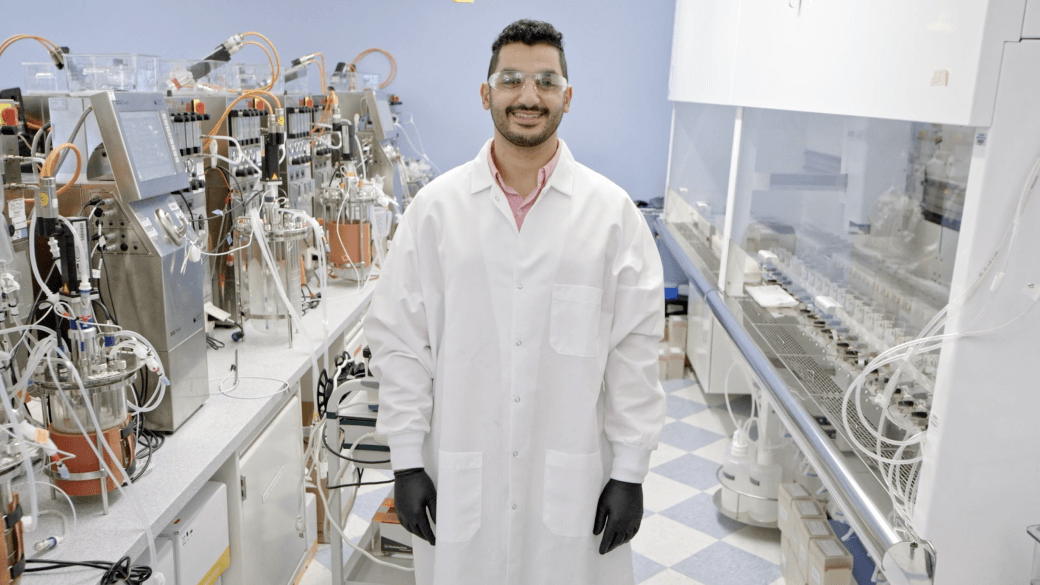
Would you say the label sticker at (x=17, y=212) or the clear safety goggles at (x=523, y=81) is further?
the label sticker at (x=17, y=212)

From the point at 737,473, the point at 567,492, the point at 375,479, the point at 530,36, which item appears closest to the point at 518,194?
the point at 530,36

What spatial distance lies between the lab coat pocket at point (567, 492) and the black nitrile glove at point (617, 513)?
0.04 meters

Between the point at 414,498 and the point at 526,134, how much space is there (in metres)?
0.78

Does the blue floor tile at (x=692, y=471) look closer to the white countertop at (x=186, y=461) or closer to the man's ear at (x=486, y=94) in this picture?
the white countertop at (x=186, y=461)

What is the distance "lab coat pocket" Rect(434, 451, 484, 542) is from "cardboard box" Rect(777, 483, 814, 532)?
1.54 metres

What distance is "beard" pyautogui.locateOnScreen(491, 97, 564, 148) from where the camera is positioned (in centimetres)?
166

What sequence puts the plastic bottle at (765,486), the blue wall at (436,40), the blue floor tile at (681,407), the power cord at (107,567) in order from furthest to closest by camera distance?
the blue wall at (436,40) < the blue floor tile at (681,407) < the plastic bottle at (765,486) < the power cord at (107,567)

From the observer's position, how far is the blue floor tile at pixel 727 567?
2889 millimetres

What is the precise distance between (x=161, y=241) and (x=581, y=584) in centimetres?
128

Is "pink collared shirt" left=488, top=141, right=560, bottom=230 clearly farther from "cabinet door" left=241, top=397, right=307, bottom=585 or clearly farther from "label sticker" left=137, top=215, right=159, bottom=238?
"cabinet door" left=241, top=397, right=307, bottom=585

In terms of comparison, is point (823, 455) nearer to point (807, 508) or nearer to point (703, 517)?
point (807, 508)

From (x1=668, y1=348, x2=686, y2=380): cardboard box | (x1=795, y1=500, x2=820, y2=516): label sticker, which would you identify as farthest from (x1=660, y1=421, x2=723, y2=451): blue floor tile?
(x1=795, y1=500, x2=820, y2=516): label sticker

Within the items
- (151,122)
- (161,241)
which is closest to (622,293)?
(161,241)

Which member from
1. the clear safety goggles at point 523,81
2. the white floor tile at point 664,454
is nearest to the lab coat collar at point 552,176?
the clear safety goggles at point 523,81
